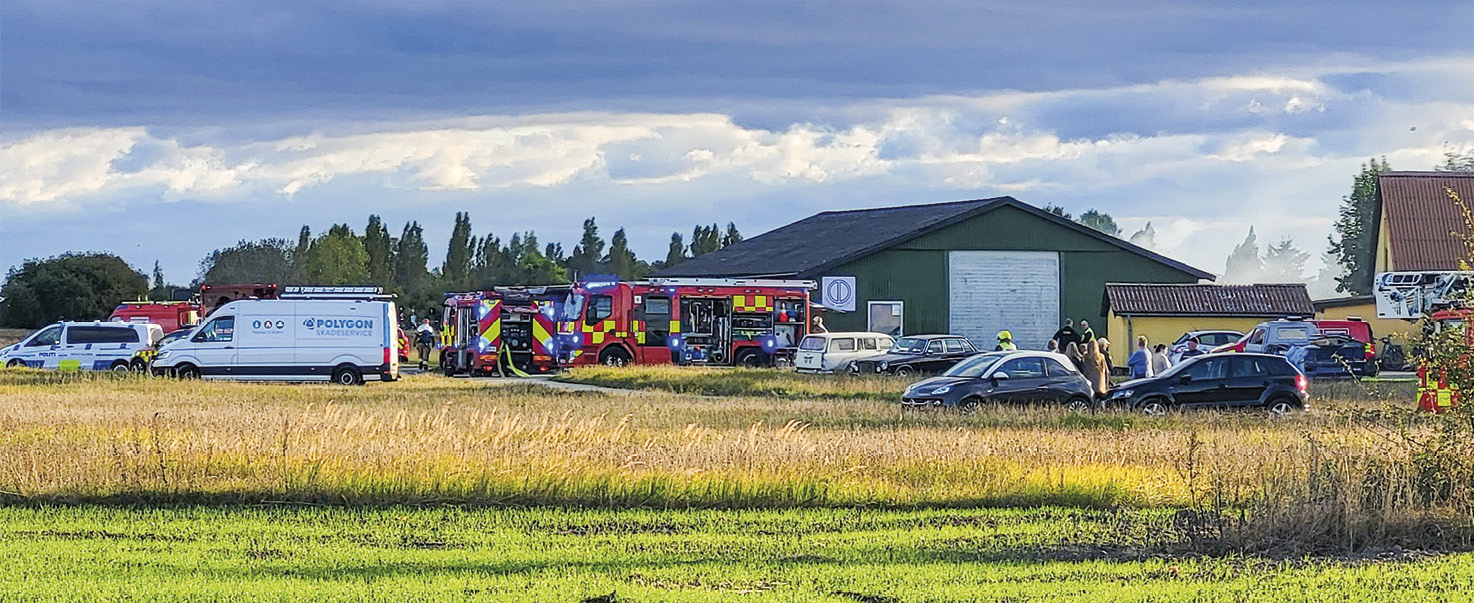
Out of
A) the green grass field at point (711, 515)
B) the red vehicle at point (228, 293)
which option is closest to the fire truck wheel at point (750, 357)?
the red vehicle at point (228, 293)

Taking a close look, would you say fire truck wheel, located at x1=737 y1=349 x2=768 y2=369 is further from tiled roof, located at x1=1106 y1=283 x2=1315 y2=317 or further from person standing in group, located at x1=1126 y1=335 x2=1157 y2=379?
person standing in group, located at x1=1126 y1=335 x2=1157 y2=379

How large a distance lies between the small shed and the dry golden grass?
30442 millimetres

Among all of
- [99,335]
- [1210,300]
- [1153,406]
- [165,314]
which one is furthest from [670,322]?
[1153,406]

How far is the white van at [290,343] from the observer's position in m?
39.6

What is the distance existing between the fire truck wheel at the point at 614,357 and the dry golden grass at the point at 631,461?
2455 centimetres

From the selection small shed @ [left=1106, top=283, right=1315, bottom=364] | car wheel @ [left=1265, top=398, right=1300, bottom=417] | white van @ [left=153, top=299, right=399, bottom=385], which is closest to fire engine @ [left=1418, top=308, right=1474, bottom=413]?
car wheel @ [left=1265, top=398, right=1300, bottom=417]

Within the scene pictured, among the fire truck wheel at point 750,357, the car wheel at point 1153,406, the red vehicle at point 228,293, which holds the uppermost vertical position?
the red vehicle at point 228,293

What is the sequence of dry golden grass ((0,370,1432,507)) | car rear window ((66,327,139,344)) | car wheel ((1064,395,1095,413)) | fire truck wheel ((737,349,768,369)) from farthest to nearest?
fire truck wheel ((737,349,768,369)), car rear window ((66,327,139,344)), car wheel ((1064,395,1095,413)), dry golden grass ((0,370,1432,507))

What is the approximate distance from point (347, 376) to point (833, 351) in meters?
12.2

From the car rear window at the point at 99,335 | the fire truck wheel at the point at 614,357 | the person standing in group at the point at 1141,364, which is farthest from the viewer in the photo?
the fire truck wheel at the point at 614,357

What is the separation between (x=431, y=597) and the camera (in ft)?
32.2

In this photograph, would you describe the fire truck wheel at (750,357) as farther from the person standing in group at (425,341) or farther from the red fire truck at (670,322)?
the person standing in group at (425,341)

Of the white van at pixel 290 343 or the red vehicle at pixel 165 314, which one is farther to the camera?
the red vehicle at pixel 165 314

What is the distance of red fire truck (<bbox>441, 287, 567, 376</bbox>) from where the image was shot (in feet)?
153
